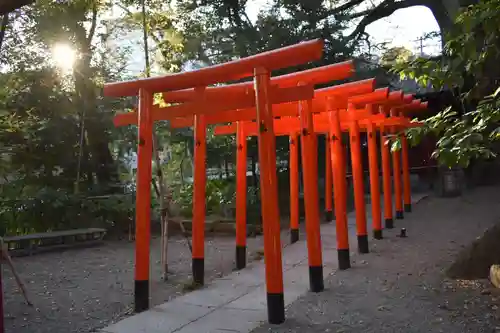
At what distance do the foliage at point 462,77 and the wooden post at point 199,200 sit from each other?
3.32 meters

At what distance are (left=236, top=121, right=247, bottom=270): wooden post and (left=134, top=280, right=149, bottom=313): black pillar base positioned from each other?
2.19m

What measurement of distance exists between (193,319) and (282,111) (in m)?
2.96

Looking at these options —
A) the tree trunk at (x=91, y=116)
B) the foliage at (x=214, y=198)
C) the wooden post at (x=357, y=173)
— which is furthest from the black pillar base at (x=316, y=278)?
the tree trunk at (x=91, y=116)

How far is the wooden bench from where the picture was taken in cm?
910

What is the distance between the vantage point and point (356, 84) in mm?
6211

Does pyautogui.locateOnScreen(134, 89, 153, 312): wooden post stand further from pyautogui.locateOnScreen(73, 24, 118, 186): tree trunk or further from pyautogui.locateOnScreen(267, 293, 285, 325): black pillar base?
pyautogui.locateOnScreen(73, 24, 118, 186): tree trunk

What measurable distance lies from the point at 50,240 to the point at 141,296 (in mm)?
5493

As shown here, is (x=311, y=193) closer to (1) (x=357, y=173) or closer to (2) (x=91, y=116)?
(1) (x=357, y=173)

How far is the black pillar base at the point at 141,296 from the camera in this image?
531cm

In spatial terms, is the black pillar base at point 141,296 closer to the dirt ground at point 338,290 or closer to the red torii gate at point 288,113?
the dirt ground at point 338,290

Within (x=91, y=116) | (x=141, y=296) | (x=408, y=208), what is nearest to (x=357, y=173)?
(x=141, y=296)

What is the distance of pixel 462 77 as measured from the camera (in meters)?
3.44

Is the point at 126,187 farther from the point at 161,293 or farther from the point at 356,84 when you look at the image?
the point at 356,84

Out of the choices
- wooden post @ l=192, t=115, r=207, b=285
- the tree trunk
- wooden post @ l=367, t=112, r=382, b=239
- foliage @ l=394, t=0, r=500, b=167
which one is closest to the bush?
the tree trunk
